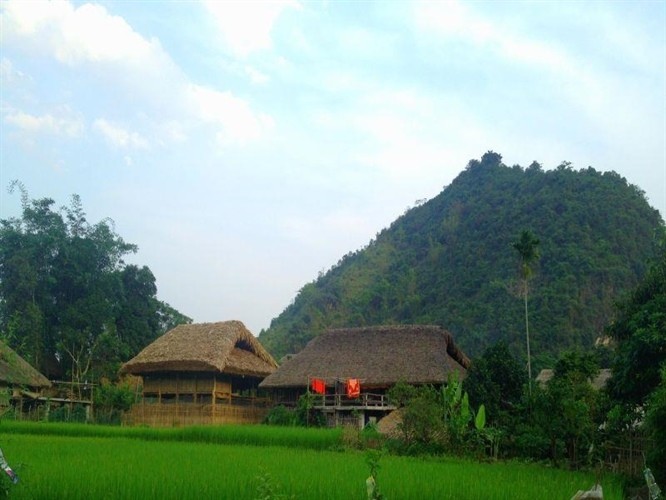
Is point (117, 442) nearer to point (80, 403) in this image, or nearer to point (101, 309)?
point (80, 403)

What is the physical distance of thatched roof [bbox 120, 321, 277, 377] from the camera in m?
24.7

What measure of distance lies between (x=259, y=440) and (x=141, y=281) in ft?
68.7

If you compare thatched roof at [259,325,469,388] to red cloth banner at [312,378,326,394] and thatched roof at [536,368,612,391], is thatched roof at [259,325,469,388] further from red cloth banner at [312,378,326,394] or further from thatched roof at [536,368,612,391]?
thatched roof at [536,368,612,391]

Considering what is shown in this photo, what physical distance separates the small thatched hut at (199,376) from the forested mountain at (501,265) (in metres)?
12.1

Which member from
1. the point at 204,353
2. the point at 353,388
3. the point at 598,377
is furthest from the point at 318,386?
the point at 598,377

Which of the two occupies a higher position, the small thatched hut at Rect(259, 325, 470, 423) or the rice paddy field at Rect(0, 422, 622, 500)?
the small thatched hut at Rect(259, 325, 470, 423)

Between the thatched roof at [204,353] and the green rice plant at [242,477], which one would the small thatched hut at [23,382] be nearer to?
the thatched roof at [204,353]

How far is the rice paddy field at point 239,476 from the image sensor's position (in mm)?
7902

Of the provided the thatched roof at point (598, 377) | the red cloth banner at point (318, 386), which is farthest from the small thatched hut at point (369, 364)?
the thatched roof at point (598, 377)

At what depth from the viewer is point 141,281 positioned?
36.8 meters

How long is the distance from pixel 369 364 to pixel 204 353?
5.57 metres

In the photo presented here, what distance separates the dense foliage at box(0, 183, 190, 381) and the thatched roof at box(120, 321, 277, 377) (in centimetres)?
609

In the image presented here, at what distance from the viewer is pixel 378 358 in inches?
956

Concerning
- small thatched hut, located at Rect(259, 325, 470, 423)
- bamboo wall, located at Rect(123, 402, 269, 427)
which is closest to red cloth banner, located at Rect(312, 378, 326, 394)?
small thatched hut, located at Rect(259, 325, 470, 423)
